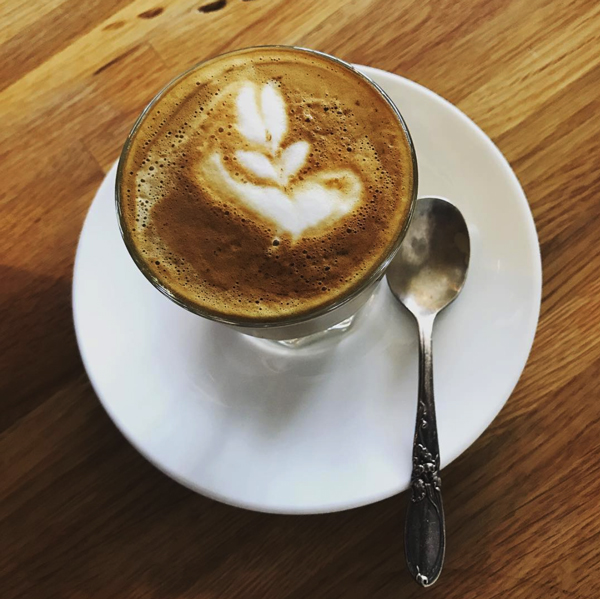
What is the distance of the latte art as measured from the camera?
0.94m

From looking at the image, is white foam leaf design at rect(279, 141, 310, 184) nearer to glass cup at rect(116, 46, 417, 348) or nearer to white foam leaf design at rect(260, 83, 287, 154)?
white foam leaf design at rect(260, 83, 287, 154)

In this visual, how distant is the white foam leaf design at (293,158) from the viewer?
954mm

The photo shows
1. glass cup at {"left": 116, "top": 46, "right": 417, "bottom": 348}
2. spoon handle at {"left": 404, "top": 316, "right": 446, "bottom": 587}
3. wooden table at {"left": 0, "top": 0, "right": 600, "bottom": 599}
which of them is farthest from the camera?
wooden table at {"left": 0, "top": 0, "right": 600, "bottom": 599}

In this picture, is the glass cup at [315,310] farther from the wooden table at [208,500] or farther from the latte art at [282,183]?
the wooden table at [208,500]

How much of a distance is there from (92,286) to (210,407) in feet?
1.04

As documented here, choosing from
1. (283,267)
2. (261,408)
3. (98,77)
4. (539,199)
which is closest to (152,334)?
(261,408)

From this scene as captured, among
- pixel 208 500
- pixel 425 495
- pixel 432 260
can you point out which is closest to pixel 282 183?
pixel 432 260

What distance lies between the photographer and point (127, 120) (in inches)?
54.8

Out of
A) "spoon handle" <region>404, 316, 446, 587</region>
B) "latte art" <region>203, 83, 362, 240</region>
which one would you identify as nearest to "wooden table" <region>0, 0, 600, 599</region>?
"spoon handle" <region>404, 316, 446, 587</region>

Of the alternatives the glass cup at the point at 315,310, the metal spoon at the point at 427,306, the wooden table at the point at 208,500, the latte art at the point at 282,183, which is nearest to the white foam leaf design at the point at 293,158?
the latte art at the point at 282,183

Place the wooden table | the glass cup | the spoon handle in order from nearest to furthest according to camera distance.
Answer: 1. the glass cup
2. the spoon handle
3. the wooden table

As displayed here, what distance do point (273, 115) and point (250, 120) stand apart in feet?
0.12

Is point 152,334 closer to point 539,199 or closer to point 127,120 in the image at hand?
point 127,120

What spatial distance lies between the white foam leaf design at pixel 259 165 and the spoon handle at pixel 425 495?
401 mm
